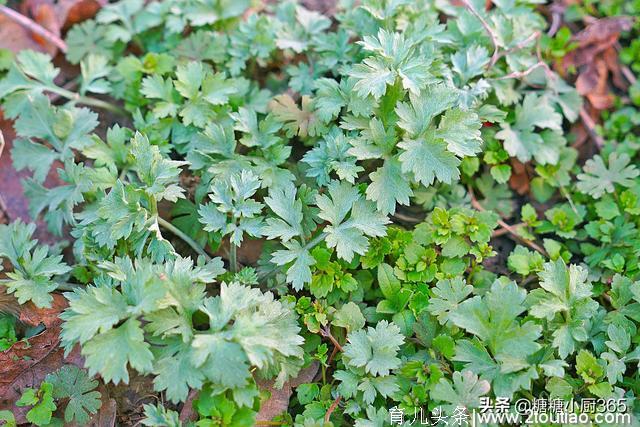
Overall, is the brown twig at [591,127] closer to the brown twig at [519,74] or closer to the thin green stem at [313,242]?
the brown twig at [519,74]

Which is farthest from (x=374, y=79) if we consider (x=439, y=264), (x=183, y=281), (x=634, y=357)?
(x=634, y=357)

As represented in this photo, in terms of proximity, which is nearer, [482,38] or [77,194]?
[77,194]

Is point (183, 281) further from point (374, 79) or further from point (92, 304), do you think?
point (374, 79)

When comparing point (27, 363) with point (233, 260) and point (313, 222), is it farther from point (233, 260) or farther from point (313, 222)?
point (313, 222)

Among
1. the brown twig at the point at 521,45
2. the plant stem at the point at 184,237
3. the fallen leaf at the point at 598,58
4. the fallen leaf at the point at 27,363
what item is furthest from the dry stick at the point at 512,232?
the fallen leaf at the point at 27,363

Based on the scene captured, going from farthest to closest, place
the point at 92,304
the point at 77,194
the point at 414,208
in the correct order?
the point at 414,208
the point at 77,194
the point at 92,304

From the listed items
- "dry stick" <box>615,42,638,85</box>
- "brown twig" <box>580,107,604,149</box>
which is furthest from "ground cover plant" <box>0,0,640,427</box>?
"dry stick" <box>615,42,638,85</box>

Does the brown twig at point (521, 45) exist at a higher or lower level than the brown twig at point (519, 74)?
higher
